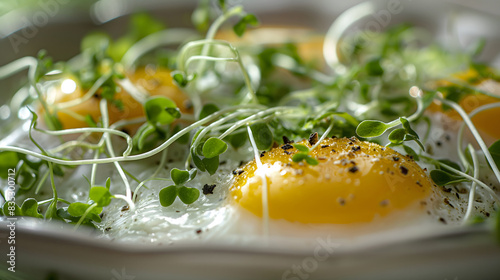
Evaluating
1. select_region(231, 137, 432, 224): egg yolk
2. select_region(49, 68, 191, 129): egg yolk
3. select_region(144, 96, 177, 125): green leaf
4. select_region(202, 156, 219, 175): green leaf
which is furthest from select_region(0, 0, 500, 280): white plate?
select_region(49, 68, 191, 129): egg yolk

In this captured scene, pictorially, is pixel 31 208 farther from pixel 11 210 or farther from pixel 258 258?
pixel 258 258

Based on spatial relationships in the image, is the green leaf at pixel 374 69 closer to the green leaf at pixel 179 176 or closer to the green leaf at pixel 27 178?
the green leaf at pixel 179 176

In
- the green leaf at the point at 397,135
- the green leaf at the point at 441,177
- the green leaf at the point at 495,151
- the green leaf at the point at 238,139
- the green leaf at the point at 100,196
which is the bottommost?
the green leaf at the point at 100,196

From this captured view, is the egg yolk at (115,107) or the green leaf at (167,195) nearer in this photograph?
the green leaf at (167,195)

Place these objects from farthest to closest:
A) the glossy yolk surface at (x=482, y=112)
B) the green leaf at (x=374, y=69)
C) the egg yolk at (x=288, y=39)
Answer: the egg yolk at (x=288, y=39), the green leaf at (x=374, y=69), the glossy yolk surface at (x=482, y=112)

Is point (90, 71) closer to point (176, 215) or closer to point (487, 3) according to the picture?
point (176, 215)

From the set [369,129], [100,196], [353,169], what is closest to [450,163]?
[369,129]

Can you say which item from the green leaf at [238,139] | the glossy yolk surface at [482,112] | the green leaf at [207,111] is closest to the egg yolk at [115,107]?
the green leaf at [207,111]

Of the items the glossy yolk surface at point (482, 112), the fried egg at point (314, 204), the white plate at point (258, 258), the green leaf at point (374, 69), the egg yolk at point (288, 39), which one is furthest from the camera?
the egg yolk at point (288, 39)
